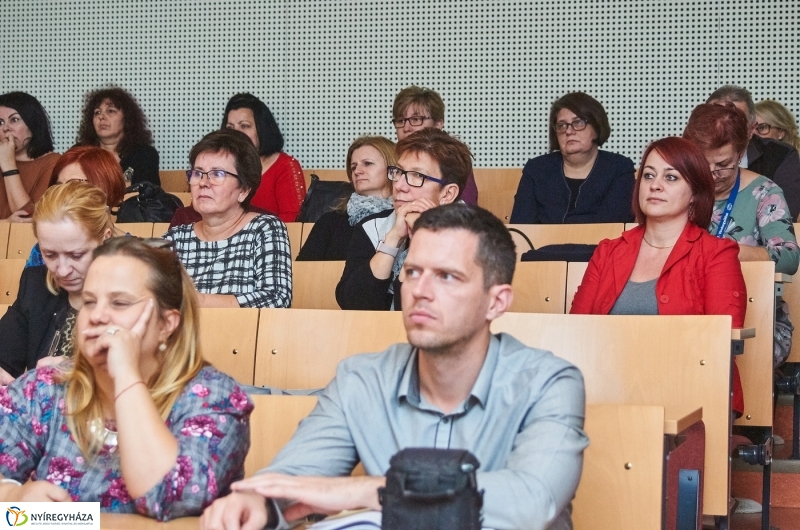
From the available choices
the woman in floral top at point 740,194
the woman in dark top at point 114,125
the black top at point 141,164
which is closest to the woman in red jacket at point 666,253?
the woman in floral top at point 740,194

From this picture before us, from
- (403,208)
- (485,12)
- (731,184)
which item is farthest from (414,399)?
(485,12)

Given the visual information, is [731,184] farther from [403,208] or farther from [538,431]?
[538,431]

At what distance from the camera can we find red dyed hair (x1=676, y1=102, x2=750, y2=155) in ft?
11.2

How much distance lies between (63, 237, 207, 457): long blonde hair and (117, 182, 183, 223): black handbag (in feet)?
8.52

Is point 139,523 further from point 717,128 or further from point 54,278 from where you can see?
point 717,128

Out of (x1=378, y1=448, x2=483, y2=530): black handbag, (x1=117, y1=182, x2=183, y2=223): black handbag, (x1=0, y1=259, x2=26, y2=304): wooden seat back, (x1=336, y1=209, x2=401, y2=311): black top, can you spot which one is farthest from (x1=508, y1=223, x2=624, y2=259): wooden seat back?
(x1=378, y1=448, x2=483, y2=530): black handbag

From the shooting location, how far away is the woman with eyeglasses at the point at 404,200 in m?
2.93

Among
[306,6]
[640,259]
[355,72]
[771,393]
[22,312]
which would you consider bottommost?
[771,393]

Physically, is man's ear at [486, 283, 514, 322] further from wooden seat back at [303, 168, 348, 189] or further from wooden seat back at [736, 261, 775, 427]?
wooden seat back at [303, 168, 348, 189]

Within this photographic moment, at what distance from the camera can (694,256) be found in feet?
9.59

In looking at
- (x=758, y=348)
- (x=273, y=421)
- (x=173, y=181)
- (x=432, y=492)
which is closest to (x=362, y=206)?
(x=758, y=348)

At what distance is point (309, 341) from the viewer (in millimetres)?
2672

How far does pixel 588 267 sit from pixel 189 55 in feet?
11.7

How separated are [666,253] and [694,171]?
10.0 inches
